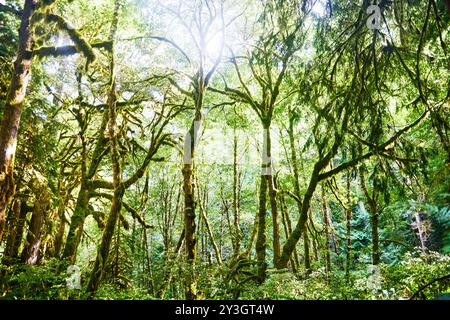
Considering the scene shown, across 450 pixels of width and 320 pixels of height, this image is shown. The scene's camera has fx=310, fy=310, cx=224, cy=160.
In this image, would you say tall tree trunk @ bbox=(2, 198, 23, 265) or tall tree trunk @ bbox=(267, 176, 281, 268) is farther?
tall tree trunk @ bbox=(267, 176, 281, 268)

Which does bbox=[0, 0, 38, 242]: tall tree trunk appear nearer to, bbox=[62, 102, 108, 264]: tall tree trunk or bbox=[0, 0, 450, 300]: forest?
bbox=[0, 0, 450, 300]: forest

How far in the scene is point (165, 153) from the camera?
14.4 meters

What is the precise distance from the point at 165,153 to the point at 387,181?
1133cm

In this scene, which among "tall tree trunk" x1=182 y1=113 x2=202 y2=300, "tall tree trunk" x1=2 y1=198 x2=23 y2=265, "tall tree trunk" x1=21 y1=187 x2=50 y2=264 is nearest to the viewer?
"tall tree trunk" x1=182 y1=113 x2=202 y2=300

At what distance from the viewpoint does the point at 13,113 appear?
184 inches

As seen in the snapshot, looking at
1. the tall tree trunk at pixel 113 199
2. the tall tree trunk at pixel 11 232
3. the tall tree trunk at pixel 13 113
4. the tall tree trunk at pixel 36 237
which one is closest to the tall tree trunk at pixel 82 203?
the tall tree trunk at pixel 113 199

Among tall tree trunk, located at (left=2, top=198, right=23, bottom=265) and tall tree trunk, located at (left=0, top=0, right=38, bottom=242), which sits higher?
tall tree trunk, located at (left=0, top=0, right=38, bottom=242)

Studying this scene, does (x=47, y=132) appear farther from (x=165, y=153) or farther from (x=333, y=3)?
(x=165, y=153)

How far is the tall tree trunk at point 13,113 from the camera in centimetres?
447

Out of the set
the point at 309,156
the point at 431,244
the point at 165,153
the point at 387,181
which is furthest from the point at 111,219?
the point at 431,244

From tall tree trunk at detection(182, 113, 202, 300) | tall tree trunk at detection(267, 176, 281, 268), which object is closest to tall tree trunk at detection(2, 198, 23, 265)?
tall tree trunk at detection(182, 113, 202, 300)

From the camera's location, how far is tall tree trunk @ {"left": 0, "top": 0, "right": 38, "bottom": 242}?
4.47m

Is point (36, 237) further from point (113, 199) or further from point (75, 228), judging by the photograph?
point (113, 199)

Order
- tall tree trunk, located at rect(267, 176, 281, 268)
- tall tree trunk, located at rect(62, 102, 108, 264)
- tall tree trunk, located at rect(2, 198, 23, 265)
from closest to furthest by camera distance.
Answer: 1. tall tree trunk, located at rect(62, 102, 108, 264)
2. tall tree trunk, located at rect(2, 198, 23, 265)
3. tall tree trunk, located at rect(267, 176, 281, 268)
